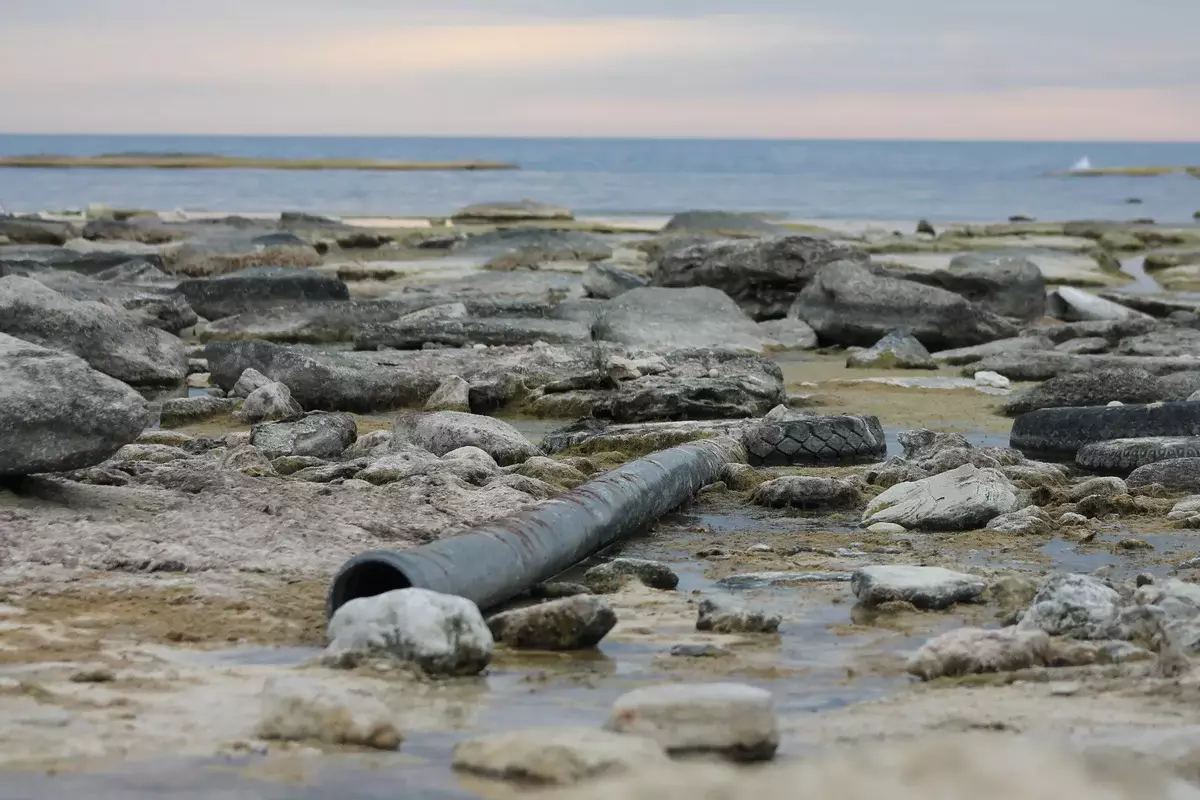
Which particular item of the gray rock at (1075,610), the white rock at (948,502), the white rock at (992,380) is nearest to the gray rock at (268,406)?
the white rock at (948,502)

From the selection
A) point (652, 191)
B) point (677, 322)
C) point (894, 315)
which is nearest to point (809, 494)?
point (677, 322)

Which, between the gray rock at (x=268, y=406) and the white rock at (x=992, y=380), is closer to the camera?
the gray rock at (x=268, y=406)

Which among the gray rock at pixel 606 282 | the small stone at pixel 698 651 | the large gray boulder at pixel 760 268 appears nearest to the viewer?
the small stone at pixel 698 651

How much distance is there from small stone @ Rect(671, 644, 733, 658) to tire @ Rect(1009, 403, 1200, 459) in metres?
4.27

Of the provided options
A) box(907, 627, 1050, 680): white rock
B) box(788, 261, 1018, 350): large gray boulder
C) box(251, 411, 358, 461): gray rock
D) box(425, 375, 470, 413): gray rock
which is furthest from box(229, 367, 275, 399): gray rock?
box(907, 627, 1050, 680): white rock

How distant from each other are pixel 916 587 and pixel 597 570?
3.20 ft

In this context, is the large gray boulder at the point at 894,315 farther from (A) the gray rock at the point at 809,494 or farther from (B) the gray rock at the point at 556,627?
(B) the gray rock at the point at 556,627

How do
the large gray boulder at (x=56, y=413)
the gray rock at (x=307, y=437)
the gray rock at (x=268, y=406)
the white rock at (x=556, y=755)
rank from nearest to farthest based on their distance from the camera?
1. the white rock at (x=556, y=755)
2. the large gray boulder at (x=56, y=413)
3. the gray rock at (x=307, y=437)
4. the gray rock at (x=268, y=406)

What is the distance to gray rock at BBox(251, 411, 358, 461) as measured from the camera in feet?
23.3

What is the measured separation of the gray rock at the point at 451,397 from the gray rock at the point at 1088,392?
320 centimetres

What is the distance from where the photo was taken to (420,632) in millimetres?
3672

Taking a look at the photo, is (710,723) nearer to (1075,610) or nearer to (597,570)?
(1075,610)

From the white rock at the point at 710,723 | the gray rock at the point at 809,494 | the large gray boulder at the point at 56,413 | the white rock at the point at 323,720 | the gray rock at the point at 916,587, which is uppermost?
the large gray boulder at the point at 56,413

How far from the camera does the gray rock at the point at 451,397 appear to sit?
882cm
